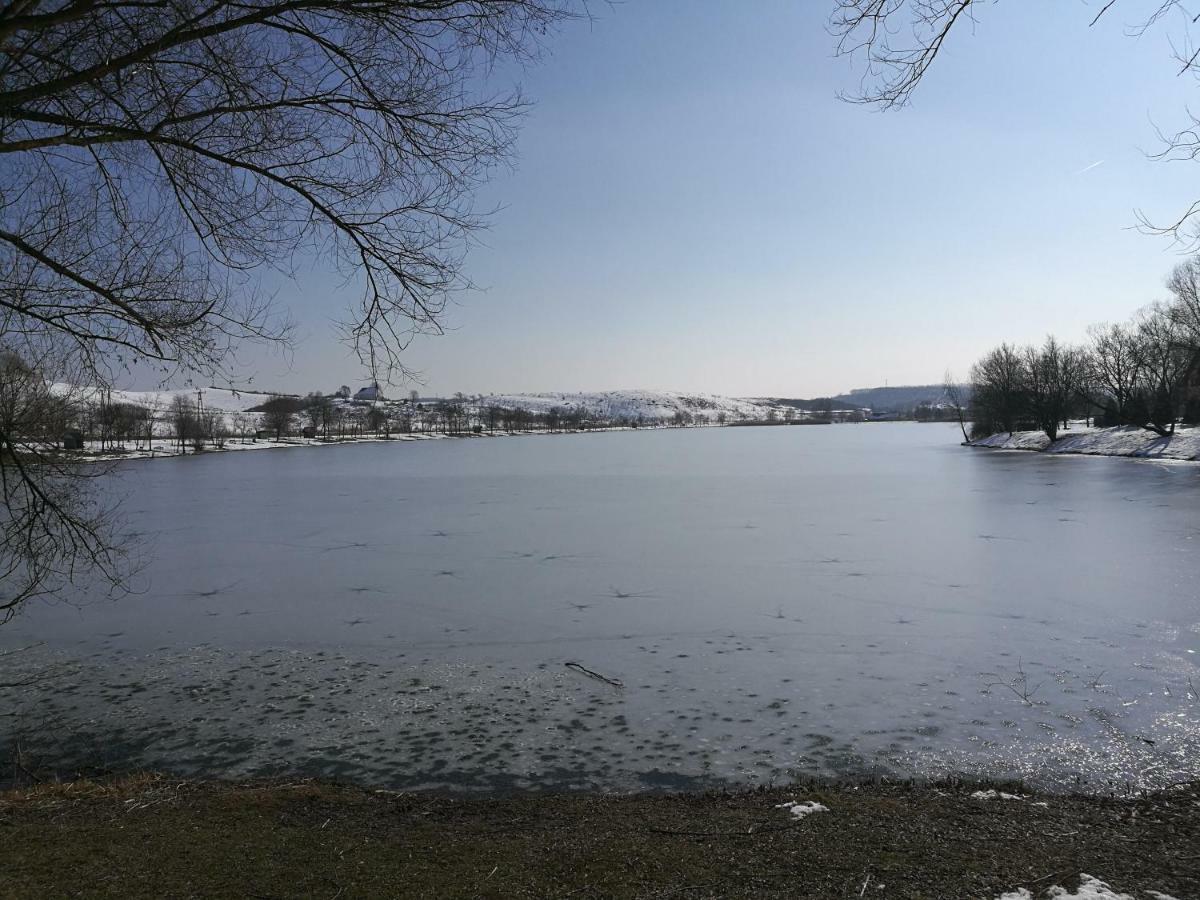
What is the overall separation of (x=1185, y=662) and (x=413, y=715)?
7.15 meters

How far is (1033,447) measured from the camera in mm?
53594

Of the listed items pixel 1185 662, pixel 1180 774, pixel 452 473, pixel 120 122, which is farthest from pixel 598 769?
pixel 452 473

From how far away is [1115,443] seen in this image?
46.5m

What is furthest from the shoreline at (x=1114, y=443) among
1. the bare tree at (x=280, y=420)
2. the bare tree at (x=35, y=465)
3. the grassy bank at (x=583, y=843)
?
the bare tree at (x=280, y=420)

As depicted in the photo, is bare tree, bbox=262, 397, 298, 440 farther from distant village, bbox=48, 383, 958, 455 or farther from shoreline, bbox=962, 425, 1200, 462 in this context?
shoreline, bbox=962, 425, 1200, 462

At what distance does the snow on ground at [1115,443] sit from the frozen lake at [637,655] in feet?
91.7

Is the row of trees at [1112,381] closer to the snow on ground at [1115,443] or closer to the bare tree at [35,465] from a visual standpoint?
the snow on ground at [1115,443]

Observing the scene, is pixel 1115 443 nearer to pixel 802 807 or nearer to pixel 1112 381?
pixel 1112 381

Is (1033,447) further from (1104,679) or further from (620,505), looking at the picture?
(1104,679)

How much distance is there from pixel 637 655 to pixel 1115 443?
49.5 m

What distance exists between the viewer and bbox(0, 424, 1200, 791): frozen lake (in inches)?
215

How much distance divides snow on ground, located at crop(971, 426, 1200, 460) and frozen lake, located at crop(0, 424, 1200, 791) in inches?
1101

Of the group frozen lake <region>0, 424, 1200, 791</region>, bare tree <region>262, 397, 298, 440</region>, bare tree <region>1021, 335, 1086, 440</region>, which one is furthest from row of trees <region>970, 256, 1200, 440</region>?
bare tree <region>262, 397, 298, 440</region>

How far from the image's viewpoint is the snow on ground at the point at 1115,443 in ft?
133
